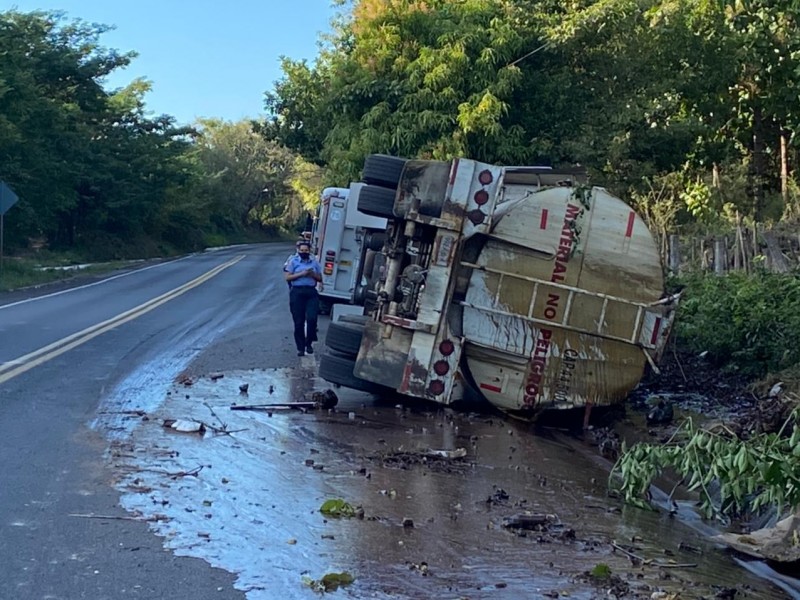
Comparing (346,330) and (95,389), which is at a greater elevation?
(346,330)

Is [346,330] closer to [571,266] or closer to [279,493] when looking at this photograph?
[571,266]

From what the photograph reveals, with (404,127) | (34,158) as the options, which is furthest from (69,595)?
(34,158)

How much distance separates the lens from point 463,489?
24.1ft

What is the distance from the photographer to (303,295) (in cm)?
1394

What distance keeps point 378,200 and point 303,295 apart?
428 cm

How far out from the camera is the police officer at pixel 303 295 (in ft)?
45.5

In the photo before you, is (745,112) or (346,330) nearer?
(346,330)

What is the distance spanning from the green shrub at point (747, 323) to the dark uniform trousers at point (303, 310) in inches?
200

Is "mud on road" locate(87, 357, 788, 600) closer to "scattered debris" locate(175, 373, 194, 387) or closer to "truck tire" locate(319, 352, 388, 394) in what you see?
"truck tire" locate(319, 352, 388, 394)

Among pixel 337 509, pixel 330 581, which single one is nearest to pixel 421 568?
pixel 330 581

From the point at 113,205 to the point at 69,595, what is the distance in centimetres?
4315

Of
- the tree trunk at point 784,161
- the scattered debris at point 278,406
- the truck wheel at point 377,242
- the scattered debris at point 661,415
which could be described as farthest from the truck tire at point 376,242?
the tree trunk at point 784,161

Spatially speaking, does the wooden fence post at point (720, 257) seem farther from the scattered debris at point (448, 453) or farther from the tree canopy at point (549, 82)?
the scattered debris at point (448, 453)

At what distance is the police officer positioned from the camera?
45.5ft
